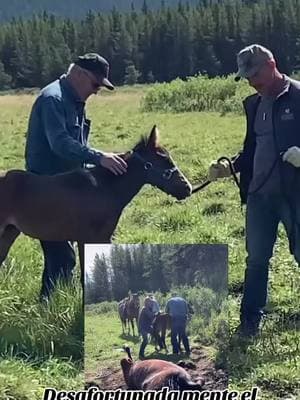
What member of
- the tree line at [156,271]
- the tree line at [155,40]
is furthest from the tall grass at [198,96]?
the tree line at [156,271]

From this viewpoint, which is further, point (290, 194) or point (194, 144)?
point (194, 144)

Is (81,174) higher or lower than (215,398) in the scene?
higher

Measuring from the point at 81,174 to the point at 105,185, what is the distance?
19cm

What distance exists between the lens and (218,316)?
5.75 meters

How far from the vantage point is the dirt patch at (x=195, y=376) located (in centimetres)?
555

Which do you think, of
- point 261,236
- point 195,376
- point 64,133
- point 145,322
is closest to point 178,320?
point 145,322

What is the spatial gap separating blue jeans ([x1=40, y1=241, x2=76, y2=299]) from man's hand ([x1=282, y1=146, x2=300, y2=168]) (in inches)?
66.4

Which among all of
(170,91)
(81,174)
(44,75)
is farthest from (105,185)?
(170,91)

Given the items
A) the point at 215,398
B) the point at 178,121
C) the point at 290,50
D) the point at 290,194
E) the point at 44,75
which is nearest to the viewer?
the point at 215,398

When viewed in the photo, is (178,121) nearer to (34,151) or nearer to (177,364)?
(34,151)

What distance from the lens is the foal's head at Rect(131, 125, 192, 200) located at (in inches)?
254

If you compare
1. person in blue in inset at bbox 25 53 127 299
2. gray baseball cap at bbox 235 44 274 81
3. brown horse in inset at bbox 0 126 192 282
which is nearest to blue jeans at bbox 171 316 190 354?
brown horse in inset at bbox 0 126 192 282

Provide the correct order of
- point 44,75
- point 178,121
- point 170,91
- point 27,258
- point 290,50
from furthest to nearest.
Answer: point 178,121 < point 170,91 < point 290,50 < point 44,75 < point 27,258

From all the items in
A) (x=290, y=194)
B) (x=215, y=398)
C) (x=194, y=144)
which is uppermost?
(x=194, y=144)
